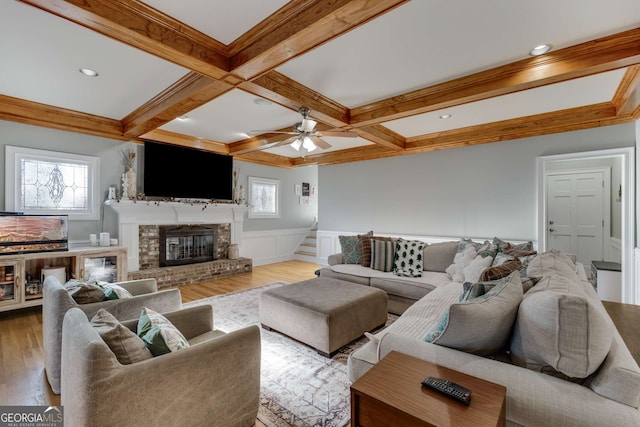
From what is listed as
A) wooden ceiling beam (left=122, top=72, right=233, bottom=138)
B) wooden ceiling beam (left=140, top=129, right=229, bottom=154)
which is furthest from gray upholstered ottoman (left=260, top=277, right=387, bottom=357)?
wooden ceiling beam (left=140, top=129, right=229, bottom=154)

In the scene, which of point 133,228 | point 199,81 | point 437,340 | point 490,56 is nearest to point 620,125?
point 490,56

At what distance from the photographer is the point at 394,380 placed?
115 centimetres

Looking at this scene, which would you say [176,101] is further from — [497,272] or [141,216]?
[497,272]

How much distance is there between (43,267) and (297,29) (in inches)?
179

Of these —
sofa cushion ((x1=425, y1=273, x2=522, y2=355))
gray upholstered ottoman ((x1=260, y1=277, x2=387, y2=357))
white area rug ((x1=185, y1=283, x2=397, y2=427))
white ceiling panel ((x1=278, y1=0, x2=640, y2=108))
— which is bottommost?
white area rug ((x1=185, y1=283, x2=397, y2=427))

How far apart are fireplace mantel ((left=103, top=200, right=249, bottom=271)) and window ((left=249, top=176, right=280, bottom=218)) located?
3.17 feet

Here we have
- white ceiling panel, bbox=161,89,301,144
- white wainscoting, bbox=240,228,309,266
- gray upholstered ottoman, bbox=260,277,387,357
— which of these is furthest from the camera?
white wainscoting, bbox=240,228,309,266

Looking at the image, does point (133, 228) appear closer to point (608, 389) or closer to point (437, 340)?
point (437, 340)

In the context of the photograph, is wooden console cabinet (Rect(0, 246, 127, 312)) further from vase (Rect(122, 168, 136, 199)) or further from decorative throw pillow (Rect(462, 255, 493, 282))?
decorative throw pillow (Rect(462, 255, 493, 282))

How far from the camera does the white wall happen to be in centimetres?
436

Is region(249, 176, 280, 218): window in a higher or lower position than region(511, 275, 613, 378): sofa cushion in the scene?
higher

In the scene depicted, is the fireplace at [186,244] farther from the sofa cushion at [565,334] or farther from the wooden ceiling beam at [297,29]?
the sofa cushion at [565,334]

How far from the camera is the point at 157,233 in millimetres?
5145

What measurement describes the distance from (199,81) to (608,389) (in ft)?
11.5
